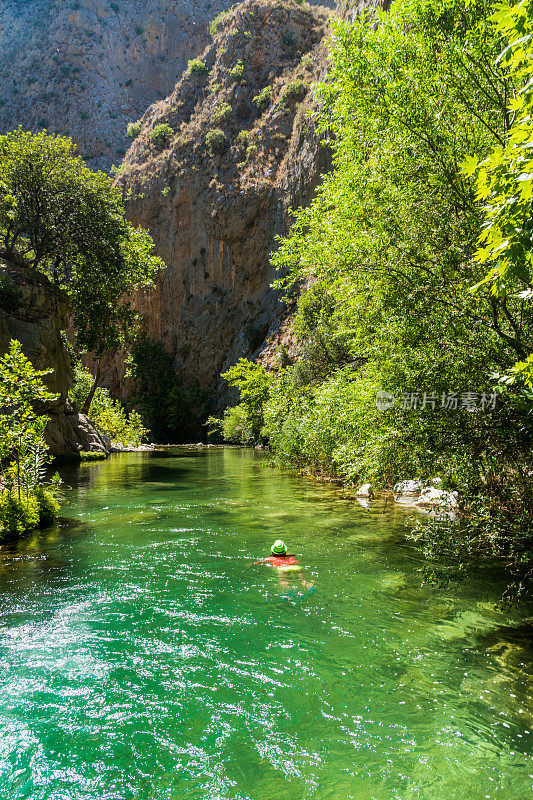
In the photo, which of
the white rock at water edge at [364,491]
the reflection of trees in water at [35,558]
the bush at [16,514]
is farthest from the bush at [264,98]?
the reflection of trees in water at [35,558]

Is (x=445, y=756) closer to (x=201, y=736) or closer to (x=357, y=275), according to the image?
(x=201, y=736)

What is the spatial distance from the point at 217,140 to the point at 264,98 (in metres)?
6.72

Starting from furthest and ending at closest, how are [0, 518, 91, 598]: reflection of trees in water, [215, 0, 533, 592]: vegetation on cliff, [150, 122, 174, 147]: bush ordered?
[150, 122, 174, 147]: bush → [0, 518, 91, 598]: reflection of trees in water → [215, 0, 533, 592]: vegetation on cliff

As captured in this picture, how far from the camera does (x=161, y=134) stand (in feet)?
187

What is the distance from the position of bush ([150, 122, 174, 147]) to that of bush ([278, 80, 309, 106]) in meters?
16.2

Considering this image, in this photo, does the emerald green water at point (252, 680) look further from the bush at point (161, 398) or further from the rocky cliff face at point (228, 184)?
the bush at point (161, 398)

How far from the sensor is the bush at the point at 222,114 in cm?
5206

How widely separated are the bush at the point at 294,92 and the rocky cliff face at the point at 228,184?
99 millimetres

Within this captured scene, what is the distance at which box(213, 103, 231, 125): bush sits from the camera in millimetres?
52062

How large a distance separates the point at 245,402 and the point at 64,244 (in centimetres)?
1510

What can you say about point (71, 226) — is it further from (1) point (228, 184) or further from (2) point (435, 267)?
(1) point (228, 184)

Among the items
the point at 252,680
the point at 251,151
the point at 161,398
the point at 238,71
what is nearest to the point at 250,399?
the point at 161,398

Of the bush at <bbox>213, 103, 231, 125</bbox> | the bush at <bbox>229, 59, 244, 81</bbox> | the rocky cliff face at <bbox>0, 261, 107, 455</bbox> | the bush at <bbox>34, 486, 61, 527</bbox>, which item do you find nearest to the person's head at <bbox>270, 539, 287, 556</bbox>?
the bush at <bbox>34, 486, 61, 527</bbox>

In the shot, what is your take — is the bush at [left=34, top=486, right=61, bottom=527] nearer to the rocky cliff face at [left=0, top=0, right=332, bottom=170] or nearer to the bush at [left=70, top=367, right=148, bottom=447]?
the bush at [left=70, top=367, right=148, bottom=447]
